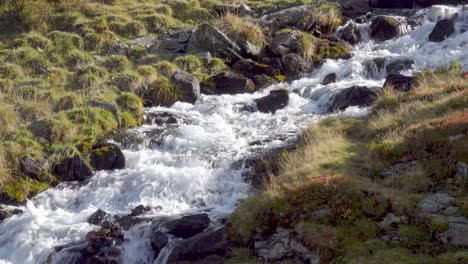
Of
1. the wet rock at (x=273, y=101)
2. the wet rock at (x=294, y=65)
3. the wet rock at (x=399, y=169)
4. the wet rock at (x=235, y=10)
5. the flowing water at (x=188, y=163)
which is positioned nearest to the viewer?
the wet rock at (x=399, y=169)

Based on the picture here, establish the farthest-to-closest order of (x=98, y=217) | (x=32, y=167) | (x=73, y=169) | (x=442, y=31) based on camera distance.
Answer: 1. (x=442, y=31)
2. (x=73, y=169)
3. (x=32, y=167)
4. (x=98, y=217)

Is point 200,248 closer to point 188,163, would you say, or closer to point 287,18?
point 188,163

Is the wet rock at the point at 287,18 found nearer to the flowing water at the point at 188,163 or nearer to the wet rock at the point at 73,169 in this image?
the flowing water at the point at 188,163

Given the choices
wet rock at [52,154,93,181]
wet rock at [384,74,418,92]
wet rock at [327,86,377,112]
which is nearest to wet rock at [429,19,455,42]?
wet rock at [384,74,418,92]

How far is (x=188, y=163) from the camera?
46.9 ft

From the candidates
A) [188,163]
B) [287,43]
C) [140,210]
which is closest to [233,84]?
→ [287,43]

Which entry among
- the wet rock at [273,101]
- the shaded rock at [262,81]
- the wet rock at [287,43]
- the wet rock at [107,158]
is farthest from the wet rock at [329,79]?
the wet rock at [107,158]

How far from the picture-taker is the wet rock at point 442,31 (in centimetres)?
2239

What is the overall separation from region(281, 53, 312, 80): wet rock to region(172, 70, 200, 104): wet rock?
4.32 meters

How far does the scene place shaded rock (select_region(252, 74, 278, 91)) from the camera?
2095cm

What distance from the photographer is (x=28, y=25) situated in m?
25.4

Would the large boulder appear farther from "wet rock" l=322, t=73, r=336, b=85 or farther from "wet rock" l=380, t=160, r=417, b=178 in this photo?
"wet rock" l=380, t=160, r=417, b=178

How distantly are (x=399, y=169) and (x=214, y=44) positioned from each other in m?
14.1

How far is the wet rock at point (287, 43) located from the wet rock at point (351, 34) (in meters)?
2.61
